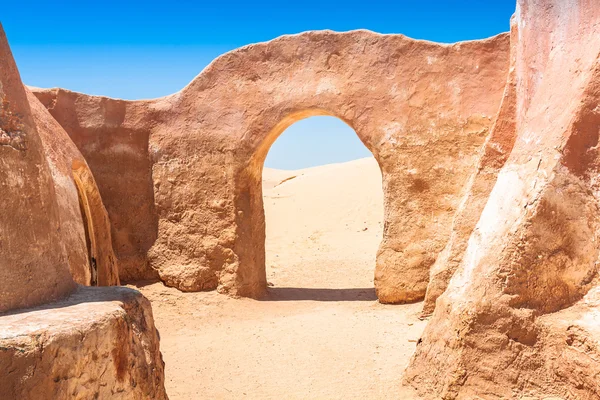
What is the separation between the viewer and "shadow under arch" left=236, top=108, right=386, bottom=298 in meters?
7.88

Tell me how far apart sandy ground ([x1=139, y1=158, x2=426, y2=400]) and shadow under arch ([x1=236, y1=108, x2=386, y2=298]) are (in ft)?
0.86

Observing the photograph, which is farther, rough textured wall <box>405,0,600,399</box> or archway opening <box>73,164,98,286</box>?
archway opening <box>73,164,98,286</box>

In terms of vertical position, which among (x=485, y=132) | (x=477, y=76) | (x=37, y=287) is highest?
(x=477, y=76)

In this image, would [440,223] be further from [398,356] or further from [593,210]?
[593,210]

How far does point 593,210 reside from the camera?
4.01m

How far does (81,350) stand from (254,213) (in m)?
5.40

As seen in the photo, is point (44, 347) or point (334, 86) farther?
point (334, 86)

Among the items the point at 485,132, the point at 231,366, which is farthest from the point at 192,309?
the point at 485,132

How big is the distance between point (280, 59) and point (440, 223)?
2.86 meters

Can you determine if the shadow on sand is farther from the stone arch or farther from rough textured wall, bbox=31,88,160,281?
the stone arch

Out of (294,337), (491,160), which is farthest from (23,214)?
(294,337)

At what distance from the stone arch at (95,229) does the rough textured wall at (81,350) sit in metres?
4.06

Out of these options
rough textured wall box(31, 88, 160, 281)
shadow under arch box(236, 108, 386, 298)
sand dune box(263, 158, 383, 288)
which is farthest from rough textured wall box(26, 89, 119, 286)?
sand dune box(263, 158, 383, 288)

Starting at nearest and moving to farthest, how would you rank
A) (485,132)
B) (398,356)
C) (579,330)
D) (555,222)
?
(579,330)
(555,222)
(398,356)
(485,132)
